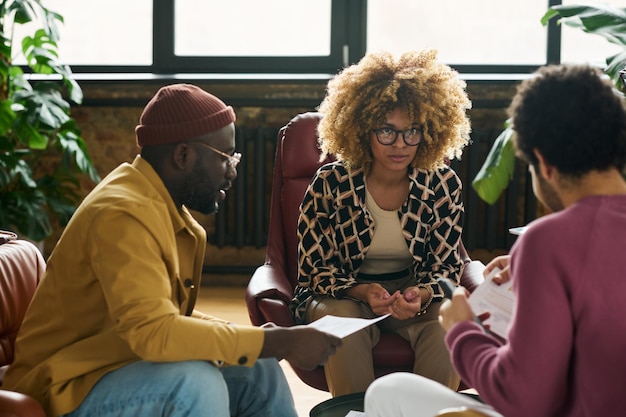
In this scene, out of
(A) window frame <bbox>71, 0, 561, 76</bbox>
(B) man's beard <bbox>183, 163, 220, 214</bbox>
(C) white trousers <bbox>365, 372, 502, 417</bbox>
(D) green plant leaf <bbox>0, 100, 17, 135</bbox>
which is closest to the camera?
(C) white trousers <bbox>365, 372, 502, 417</bbox>

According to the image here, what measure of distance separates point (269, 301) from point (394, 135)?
0.60 metres

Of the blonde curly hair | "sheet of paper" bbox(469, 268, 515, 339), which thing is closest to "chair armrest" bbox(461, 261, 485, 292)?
the blonde curly hair

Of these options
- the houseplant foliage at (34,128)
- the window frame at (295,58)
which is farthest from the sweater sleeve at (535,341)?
the window frame at (295,58)

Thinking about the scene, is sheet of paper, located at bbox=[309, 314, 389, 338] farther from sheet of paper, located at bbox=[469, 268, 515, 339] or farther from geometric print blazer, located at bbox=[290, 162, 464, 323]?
geometric print blazer, located at bbox=[290, 162, 464, 323]

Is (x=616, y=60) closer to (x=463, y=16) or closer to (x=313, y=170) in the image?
(x=313, y=170)

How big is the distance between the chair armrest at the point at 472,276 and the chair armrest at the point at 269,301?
20.9 inches

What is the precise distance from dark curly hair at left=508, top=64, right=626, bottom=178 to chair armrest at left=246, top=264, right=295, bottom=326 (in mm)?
1268

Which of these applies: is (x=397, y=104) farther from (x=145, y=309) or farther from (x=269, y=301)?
(x=145, y=309)

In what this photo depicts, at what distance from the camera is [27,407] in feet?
5.60

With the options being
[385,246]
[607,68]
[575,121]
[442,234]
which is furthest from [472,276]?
[575,121]

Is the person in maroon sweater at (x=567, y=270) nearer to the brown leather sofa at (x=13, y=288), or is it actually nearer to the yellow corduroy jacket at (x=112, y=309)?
the yellow corduroy jacket at (x=112, y=309)

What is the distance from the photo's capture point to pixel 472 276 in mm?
2811

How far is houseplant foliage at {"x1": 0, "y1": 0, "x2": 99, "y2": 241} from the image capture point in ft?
15.1

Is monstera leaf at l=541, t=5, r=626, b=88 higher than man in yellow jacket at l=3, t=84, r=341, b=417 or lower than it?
higher
